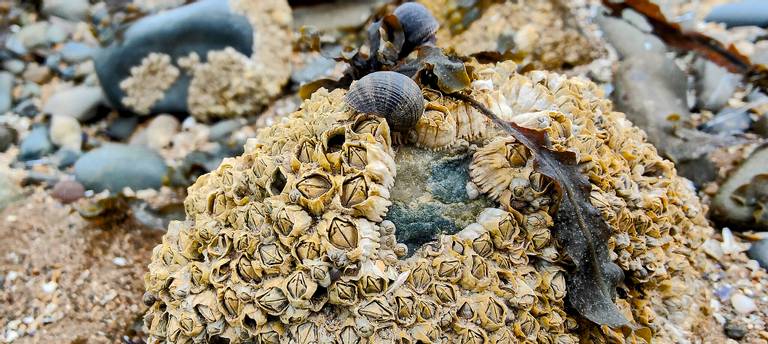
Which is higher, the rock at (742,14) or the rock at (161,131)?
the rock at (742,14)

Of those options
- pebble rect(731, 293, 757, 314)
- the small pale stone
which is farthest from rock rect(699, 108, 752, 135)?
the small pale stone

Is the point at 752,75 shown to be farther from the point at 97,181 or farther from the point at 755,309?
the point at 97,181

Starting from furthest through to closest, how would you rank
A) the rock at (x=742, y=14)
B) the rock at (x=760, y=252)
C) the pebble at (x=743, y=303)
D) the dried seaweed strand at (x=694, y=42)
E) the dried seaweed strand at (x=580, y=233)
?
the rock at (x=742, y=14), the dried seaweed strand at (x=694, y=42), the rock at (x=760, y=252), the pebble at (x=743, y=303), the dried seaweed strand at (x=580, y=233)

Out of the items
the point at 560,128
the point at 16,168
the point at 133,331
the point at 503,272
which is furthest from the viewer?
the point at 16,168

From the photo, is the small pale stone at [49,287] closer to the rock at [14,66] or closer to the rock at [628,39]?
the rock at [14,66]

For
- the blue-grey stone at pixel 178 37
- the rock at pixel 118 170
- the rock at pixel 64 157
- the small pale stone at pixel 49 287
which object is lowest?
the rock at pixel 64 157

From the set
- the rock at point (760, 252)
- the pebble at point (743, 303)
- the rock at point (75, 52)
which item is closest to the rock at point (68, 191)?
the rock at point (75, 52)

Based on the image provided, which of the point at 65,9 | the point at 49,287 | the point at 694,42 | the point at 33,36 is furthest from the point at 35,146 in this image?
the point at 694,42

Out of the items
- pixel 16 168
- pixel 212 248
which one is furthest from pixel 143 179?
pixel 212 248
